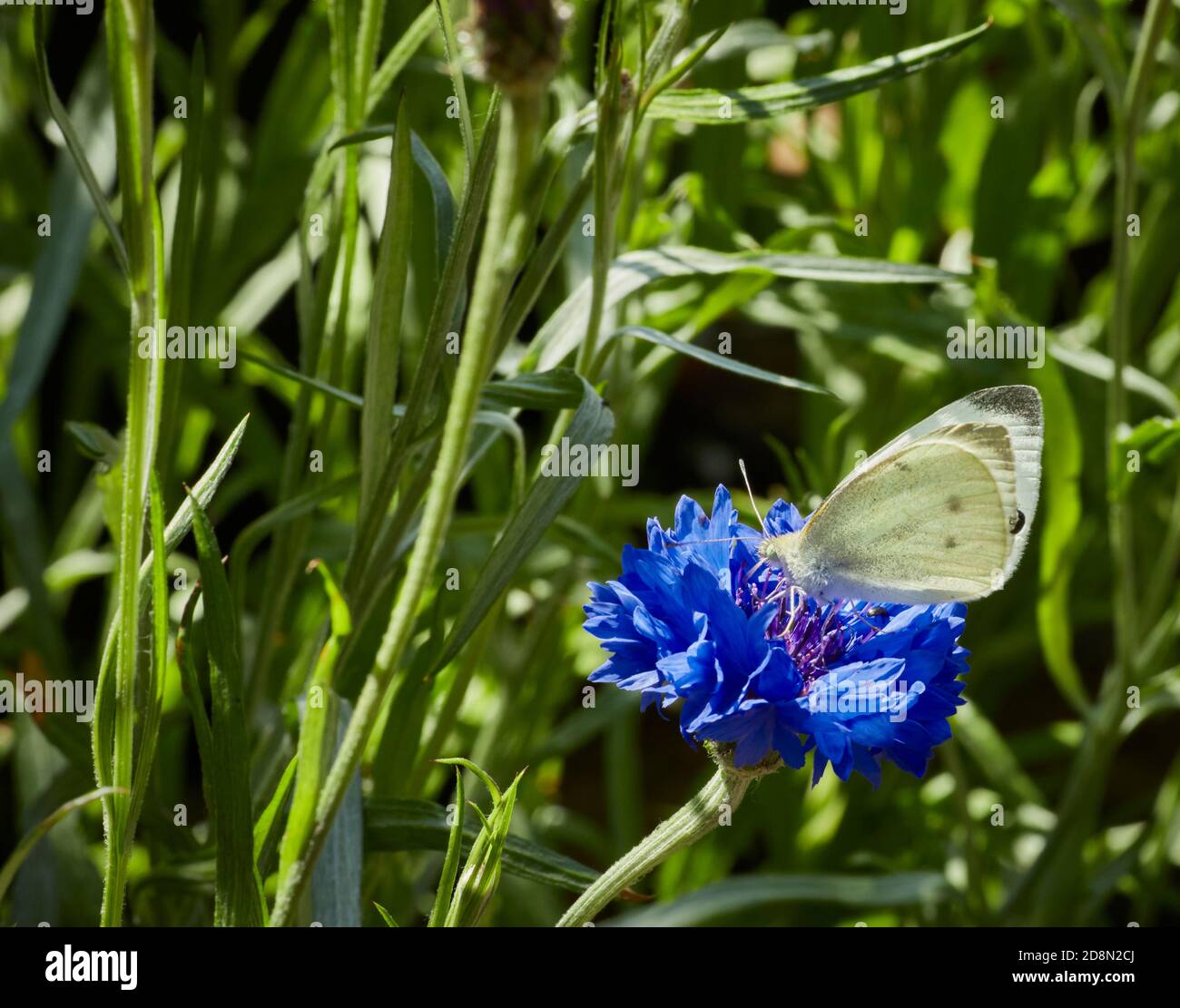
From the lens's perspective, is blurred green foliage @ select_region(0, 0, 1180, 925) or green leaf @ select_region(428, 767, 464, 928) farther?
blurred green foliage @ select_region(0, 0, 1180, 925)

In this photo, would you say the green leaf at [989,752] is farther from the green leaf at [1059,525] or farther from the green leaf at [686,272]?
the green leaf at [686,272]

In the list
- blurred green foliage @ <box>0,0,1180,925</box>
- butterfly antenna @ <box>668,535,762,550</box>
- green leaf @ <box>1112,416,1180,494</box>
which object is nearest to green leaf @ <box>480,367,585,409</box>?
blurred green foliage @ <box>0,0,1180,925</box>

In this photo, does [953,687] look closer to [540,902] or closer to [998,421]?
[998,421]

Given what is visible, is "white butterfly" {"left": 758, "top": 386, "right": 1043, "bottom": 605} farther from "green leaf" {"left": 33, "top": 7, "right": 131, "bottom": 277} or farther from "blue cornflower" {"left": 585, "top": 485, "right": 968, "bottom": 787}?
"green leaf" {"left": 33, "top": 7, "right": 131, "bottom": 277}

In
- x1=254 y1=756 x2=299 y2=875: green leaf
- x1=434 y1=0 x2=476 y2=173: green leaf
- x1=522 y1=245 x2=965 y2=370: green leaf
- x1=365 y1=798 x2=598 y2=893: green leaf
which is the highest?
x1=434 y1=0 x2=476 y2=173: green leaf

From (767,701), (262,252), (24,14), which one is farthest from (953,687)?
(24,14)

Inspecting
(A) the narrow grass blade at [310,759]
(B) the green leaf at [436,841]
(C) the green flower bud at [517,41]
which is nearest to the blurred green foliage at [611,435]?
(B) the green leaf at [436,841]

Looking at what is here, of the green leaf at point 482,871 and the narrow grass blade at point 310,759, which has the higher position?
the narrow grass blade at point 310,759
